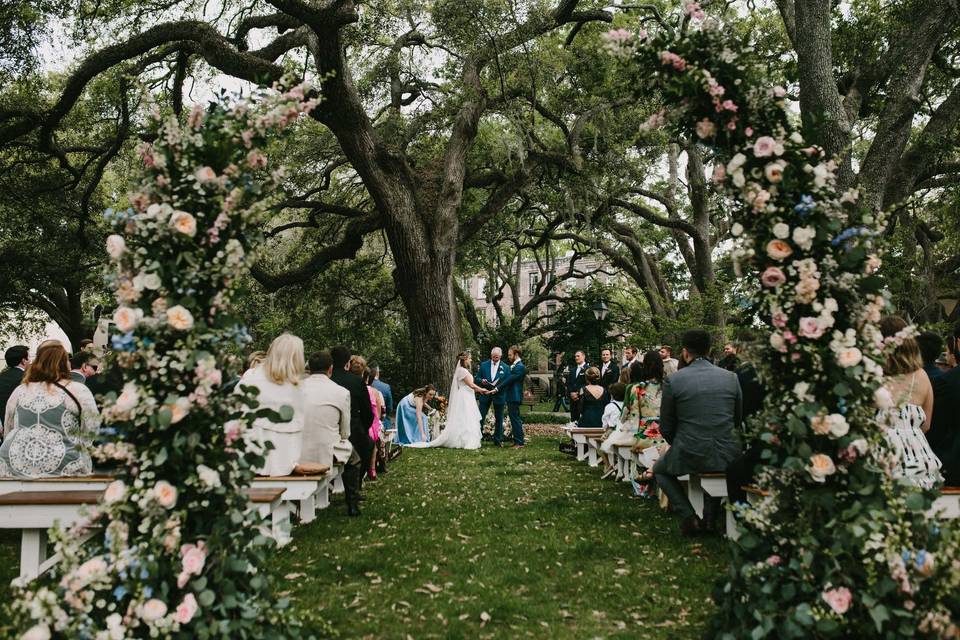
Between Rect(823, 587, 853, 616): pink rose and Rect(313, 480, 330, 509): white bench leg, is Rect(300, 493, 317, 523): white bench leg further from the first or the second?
Rect(823, 587, 853, 616): pink rose

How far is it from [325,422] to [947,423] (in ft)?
18.0

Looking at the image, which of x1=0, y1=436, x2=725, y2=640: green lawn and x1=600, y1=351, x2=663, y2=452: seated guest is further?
x1=600, y1=351, x2=663, y2=452: seated guest

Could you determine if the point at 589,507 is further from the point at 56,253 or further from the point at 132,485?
the point at 56,253

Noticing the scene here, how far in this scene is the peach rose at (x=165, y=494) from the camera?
332 centimetres

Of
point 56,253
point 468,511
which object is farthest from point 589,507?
point 56,253

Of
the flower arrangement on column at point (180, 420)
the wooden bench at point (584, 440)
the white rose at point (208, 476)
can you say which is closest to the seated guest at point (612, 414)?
the wooden bench at point (584, 440)

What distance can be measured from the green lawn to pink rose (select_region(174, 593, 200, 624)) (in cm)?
125

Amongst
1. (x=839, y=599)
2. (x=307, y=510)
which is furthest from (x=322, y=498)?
(x=839, y=599)

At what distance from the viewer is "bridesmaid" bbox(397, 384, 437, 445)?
53.2ft

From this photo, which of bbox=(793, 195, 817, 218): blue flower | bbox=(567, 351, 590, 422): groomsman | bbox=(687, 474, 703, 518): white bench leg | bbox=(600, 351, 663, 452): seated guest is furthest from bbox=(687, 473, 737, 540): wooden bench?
bbox=(567, 351, 590, 422): groomsman

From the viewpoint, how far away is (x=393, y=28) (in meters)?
16.2

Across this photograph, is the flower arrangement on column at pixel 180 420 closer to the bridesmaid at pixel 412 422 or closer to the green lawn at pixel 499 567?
the green lawn at pixel 499 567

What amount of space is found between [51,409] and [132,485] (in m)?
3.13

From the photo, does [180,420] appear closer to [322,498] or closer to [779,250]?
[779,250]
